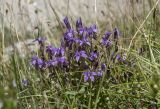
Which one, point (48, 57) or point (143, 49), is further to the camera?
point (143, 49)

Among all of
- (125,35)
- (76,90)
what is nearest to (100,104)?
(76,90)

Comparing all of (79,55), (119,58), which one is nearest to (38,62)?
(79,55)

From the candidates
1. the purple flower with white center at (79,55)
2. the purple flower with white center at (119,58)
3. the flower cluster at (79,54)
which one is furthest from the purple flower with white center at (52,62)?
the purple flower with white center at (119,58)

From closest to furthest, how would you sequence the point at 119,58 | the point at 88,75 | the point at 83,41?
1. the point at 88,75
2. the point at 83,41
3. the point at 119,58

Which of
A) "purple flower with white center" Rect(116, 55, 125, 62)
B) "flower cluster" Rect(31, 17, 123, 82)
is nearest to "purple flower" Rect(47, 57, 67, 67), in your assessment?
"flower cluster" Rect(31, 17, 123, 82)

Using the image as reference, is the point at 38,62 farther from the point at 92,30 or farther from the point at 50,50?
the point at 92,30

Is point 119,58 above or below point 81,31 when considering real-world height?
below

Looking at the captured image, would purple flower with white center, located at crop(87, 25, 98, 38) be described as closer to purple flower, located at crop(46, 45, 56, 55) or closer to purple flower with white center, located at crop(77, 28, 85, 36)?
purple flower with white center, located at crop(77, 28, 85, 36)

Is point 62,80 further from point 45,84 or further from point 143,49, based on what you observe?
point 143,49

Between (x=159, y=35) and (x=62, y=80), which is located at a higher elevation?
(x=159, y=35)
